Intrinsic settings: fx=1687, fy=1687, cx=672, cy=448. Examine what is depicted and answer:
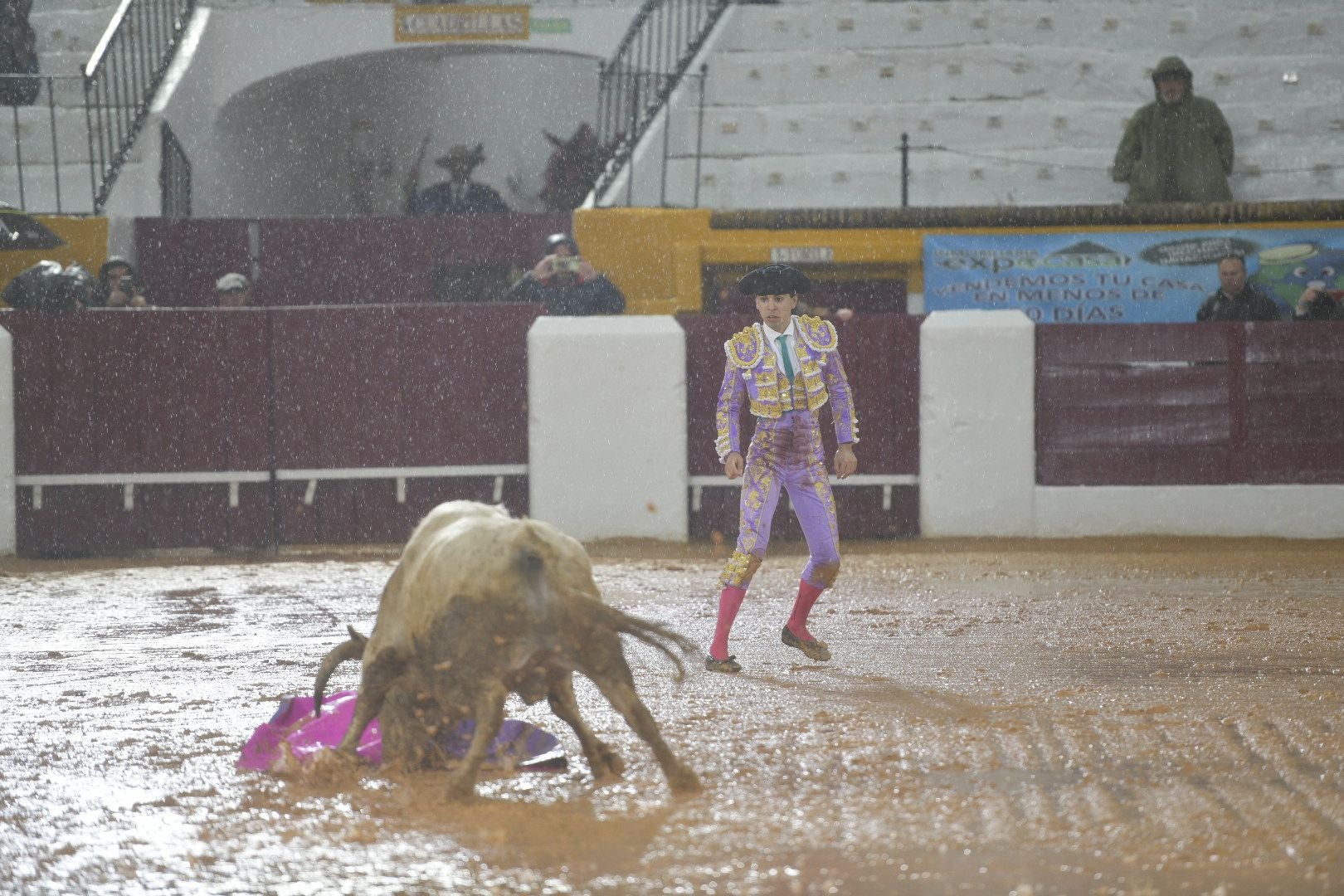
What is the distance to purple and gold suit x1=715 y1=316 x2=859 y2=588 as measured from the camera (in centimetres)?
615

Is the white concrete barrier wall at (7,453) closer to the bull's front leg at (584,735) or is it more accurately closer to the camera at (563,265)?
the camera at (563,265)

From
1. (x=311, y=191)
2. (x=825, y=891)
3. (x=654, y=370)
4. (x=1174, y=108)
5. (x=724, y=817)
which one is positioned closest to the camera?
(x=825, y=891)

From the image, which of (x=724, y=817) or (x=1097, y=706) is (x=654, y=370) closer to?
(x=1097, y=706)

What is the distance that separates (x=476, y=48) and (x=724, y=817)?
12.8 metres

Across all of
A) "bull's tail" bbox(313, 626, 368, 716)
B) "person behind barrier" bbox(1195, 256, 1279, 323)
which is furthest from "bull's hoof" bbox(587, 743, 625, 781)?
"person behind barrier" bbox(1195, 256, 1279, 323)

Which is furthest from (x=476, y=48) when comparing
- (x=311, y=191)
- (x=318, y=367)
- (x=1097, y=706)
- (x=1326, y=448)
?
(x=1097, y=706)

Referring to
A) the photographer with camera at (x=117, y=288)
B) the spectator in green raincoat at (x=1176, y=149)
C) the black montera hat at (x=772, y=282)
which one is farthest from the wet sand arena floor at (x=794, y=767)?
the spectator in green raincoat at (x=1176, y=149)

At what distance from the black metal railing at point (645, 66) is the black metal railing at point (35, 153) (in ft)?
14.6

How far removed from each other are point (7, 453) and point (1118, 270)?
7.42m

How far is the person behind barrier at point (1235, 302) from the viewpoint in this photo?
429 inches

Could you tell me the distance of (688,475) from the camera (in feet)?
35.5

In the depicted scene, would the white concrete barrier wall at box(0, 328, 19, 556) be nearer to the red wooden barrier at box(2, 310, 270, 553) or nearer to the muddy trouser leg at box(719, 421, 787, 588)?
the red wooden barrier at box(2, 310, 270, 553)

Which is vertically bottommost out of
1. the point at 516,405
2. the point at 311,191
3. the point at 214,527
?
the point at 214,527

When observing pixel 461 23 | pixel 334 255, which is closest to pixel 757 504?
pixel 334 255
